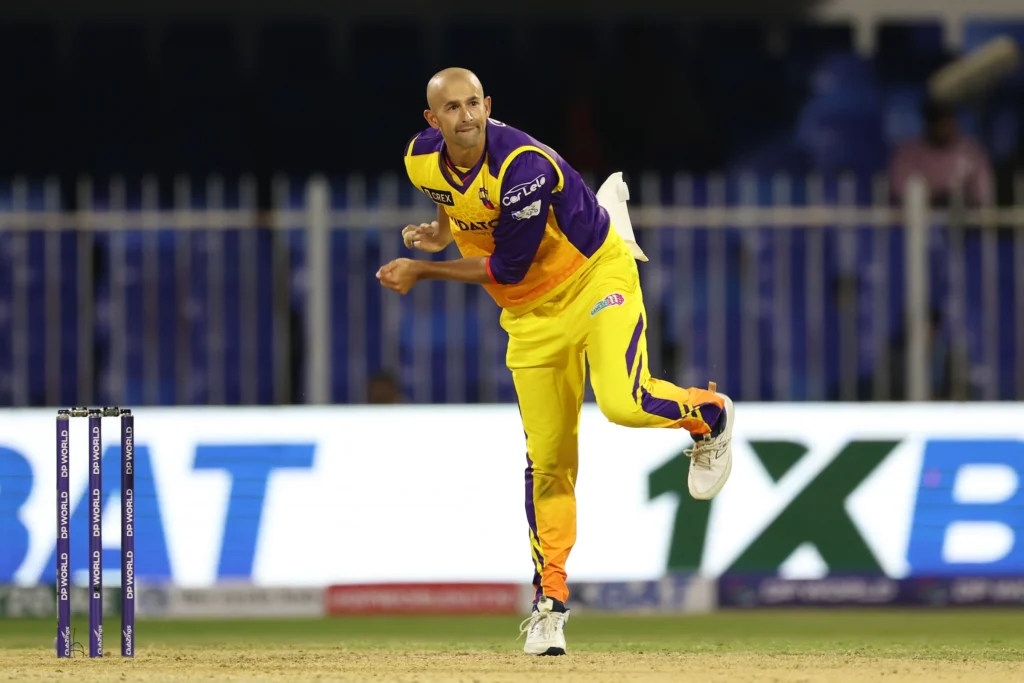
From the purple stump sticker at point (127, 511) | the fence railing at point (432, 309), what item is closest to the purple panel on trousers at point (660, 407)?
the purple stump sticker at point (127, 511)

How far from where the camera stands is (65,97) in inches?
555

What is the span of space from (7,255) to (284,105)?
8.59ft

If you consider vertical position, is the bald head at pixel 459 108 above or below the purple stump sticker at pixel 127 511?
above

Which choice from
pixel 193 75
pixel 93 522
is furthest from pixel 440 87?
pixel 193 75

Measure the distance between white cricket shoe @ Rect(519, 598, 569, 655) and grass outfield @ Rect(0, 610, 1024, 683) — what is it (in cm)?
9

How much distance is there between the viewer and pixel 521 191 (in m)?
6.80

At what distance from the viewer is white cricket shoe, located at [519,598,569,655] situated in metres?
7.27

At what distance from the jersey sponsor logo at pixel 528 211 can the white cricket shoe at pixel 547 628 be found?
1.66 metres

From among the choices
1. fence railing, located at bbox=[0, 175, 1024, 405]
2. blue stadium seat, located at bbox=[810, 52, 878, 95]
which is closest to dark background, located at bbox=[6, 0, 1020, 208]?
blue stadium seat, located at bbox=[810, 52, 878, 95]

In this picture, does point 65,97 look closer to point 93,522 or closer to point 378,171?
point 378,171

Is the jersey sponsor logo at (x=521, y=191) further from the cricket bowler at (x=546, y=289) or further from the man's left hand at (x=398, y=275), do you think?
the man's left hand at (x=398, y=275)

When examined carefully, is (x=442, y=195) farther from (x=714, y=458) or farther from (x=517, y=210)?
(x=714, y=458)

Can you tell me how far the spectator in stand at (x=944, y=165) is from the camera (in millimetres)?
12984

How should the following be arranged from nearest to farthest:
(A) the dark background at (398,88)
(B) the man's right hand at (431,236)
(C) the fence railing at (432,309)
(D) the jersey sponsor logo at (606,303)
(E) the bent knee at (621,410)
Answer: (E) the bent knee at (621,410) → (D) the jersey sponsor logo at (606,303) → (B) the man's right hand at (431,236) → (C) the fence railing at (432,309) → (A) the dark background at (398,88)
